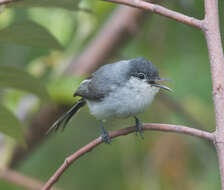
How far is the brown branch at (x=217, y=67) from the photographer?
1253 millimetres

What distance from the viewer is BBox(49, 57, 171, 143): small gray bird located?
278 cm

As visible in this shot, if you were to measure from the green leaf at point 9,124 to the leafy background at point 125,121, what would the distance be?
3.24ft

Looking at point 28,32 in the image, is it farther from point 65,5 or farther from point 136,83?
point 136,83

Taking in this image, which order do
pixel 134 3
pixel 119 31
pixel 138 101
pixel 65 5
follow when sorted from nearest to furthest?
pixel 134 3, pixel 65 5, pixel 138 101, pixel 119 31

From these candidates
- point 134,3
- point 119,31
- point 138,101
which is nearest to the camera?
point 134,3

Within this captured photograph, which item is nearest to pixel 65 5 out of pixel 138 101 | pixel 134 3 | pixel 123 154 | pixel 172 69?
pixel 134 3

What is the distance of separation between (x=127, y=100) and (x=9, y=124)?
3.21 feet

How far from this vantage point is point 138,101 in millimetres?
2756

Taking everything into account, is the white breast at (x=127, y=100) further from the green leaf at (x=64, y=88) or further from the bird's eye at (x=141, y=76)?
the green leaf at (x=64, y=88)

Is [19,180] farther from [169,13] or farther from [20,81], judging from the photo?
[169,13]

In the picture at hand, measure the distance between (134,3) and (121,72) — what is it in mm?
1574

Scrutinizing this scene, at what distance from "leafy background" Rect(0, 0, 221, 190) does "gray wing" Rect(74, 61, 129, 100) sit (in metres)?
0.08

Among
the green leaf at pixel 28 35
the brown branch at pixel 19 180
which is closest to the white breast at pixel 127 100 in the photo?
the brown branch at pixel 19 180

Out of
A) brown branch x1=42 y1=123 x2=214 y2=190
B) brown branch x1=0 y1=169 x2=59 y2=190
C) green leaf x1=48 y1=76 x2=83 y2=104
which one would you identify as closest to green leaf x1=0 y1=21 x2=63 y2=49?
→ brown branch x1=42 y1=123 x2=214 y2=190
